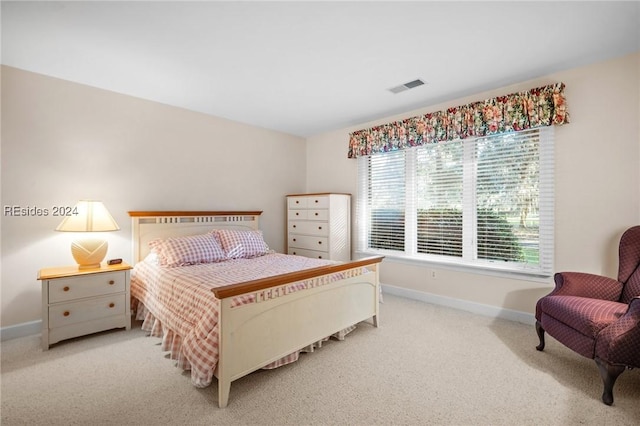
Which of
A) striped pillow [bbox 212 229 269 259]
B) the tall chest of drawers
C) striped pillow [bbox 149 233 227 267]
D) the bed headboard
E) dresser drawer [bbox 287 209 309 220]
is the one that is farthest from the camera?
dresser drawer [bbox 287 209 309 220]

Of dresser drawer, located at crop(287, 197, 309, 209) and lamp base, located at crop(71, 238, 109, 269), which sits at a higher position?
dresser drawer, located at crop(287, 197, 309, 209)

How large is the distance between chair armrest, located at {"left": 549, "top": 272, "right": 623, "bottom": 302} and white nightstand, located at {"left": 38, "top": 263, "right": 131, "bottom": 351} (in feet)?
13.3

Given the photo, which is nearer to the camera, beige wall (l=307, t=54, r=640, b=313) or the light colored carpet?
the light colored carpet

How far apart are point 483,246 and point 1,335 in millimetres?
5003

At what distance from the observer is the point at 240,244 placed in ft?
12.2

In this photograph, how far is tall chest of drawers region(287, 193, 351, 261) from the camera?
4410mm

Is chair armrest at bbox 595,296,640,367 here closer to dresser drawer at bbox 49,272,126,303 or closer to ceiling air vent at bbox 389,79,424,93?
ceiling air vent at bbox 389,79,424,93

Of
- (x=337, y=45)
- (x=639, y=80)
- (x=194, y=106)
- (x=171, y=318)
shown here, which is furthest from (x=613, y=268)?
(x=194, y=106)

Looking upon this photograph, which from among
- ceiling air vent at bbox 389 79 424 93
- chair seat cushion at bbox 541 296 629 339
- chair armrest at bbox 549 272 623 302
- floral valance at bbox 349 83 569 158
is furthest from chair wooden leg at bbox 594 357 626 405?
ceiling air vent at bbox 389 79 424 93

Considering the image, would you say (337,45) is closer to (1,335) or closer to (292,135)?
(292,135)

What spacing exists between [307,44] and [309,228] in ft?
9.10

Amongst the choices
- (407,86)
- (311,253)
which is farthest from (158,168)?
(407,86)

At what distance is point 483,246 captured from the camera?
11.4 feet

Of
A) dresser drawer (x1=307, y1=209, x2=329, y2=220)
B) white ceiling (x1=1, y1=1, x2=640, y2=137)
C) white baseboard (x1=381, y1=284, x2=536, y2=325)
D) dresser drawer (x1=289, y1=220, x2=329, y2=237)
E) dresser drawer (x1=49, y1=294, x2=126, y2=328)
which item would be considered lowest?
white baseboard (x1=381, y1=284, x2=536, y2=325)
